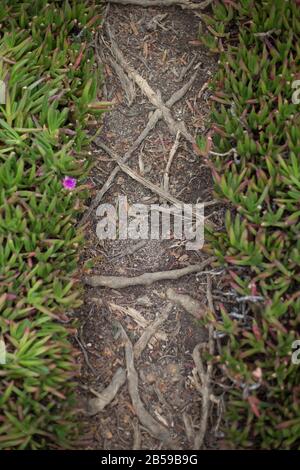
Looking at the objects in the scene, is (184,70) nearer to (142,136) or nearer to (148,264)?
(142,136)

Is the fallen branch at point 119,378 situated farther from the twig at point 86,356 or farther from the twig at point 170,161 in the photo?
the twig at point 170,161

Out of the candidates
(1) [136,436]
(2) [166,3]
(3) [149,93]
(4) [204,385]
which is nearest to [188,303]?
(4) [204,385]

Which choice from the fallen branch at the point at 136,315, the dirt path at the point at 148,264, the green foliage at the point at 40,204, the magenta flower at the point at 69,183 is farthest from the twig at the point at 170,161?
the fallen branch at the point at 136,315

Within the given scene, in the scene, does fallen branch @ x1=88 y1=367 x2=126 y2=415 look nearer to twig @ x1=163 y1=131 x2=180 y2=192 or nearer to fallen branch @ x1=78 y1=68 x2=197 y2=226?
fallen branch @ x1=78 y1=68 x2=197 y2=226

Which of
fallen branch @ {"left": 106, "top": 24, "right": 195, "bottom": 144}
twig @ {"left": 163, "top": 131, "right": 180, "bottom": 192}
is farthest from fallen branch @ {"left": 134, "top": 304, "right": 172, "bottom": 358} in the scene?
fallen branch @ {"left": 106, "top": 24, "right": 195, "bottom": 144}

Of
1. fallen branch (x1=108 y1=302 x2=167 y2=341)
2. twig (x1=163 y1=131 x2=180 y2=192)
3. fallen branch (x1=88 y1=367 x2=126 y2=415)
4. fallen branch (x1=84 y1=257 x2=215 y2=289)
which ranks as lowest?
fallen branch (x1=88 y1=367 x2=126 y2=415)
